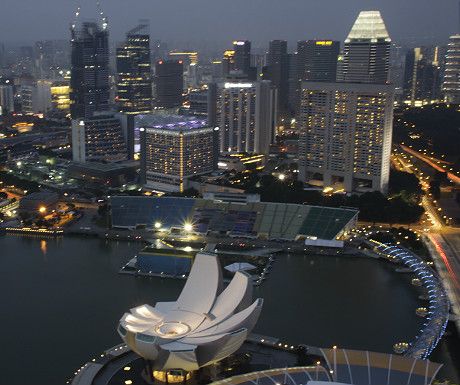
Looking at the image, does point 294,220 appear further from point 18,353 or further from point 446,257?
point 18,353

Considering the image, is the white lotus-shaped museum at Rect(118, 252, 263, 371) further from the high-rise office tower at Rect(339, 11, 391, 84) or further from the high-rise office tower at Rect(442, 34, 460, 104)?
the high-rise office tower at Rect(442, 34, 460, 104)

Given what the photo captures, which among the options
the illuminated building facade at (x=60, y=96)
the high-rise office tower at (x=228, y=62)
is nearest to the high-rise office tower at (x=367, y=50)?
the high-rise office tower at (x=228, y=62)

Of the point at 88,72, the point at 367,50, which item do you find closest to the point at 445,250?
the point at 367,50

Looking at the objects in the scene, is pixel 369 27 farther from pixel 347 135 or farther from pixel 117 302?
pixel 117 302

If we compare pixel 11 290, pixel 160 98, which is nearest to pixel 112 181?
pixel 11 290

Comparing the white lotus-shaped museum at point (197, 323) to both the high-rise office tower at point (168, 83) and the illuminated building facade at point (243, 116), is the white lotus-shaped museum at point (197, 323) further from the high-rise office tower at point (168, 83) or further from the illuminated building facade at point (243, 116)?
the high-rise office tower at point (168, 83)

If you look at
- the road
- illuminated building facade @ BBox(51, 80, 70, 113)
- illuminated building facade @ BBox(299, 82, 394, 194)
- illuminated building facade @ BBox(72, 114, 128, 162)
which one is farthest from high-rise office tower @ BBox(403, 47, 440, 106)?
illuminated building facade @ BBox(72, 114, 128, 162)
